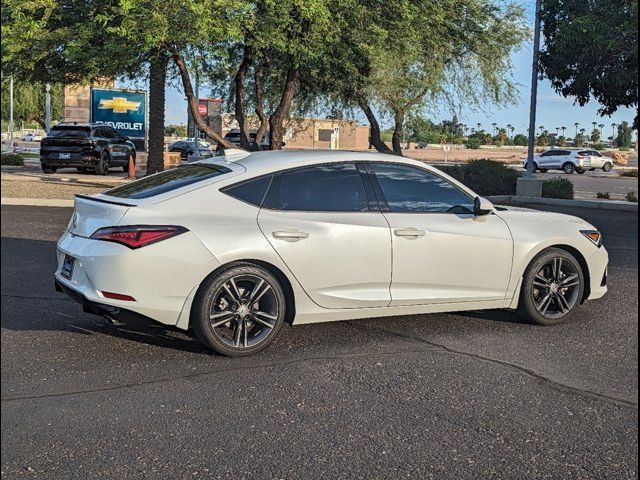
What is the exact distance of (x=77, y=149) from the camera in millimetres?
24547

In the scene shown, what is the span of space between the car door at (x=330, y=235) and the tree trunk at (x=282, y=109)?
11.6m

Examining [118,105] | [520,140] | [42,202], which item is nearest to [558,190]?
[42,202]

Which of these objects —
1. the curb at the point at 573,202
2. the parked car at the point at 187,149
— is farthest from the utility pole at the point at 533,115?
the parked car at the point at 187,149

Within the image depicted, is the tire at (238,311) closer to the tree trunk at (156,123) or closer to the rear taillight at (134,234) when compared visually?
the rear taillight at (134,234)

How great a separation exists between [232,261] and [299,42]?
35.5 ft

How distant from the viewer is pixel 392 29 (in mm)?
16359

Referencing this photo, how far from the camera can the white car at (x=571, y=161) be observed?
47250mm

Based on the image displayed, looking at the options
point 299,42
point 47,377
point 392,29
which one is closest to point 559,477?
point 47,377

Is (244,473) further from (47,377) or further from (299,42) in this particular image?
(299,42)

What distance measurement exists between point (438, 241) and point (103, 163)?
856 inches

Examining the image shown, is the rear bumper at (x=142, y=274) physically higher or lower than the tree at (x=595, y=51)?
lower

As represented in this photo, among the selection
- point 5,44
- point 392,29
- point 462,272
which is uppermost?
point 392,29

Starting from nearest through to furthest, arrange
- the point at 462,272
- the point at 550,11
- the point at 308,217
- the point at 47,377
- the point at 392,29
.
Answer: the point at 47,377
the point at 308,217
the point at 462,272
the point at 392,29
the point at 550,11

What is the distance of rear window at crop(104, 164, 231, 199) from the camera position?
527 centimetres
